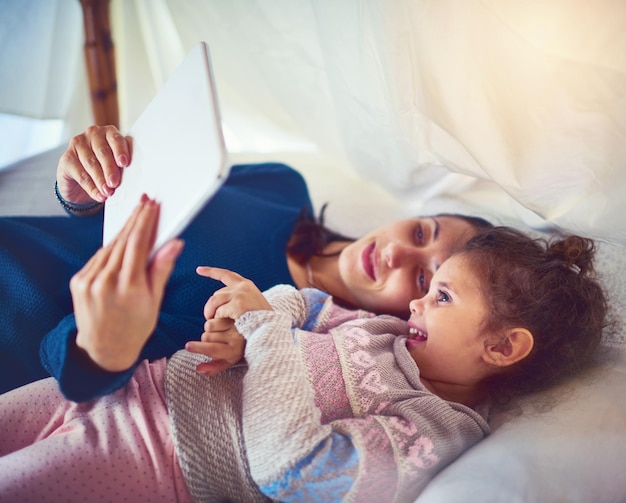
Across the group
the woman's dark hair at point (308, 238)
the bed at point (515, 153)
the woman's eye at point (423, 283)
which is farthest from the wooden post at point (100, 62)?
the woman's eye at point (423, 283)

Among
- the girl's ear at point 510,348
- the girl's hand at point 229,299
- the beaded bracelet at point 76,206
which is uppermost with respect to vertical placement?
the beaded bracelet at point 76,206

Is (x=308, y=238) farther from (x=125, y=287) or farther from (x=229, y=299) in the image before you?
(x=125, y=287)

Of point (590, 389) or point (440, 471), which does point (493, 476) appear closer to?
point (440, 471)

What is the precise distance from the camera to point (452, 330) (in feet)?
2.12

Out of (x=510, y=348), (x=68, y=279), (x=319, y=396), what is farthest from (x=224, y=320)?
(x=510, y=348)

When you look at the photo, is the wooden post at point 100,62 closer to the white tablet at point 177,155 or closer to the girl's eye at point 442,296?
the white tablet at point 177,155

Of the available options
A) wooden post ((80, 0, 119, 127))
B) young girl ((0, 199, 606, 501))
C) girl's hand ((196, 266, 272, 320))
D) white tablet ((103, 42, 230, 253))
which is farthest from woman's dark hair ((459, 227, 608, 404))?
wooden post ((80, 0, 119, 127))

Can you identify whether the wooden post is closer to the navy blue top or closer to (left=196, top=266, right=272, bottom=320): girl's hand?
the navy blue top

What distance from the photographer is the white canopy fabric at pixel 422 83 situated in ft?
1.94

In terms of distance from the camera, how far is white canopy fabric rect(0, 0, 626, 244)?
59 cm

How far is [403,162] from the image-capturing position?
94 cm

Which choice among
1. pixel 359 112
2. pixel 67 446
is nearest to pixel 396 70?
pixel 359 112

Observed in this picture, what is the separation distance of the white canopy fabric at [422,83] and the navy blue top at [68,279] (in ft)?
Answer: 0.89

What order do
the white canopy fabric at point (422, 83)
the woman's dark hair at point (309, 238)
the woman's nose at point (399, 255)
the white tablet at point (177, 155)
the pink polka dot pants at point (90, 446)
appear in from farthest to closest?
the woman's dark hair at point (309, 238) < the woman's nose at point (399, 255) < the white canopy fabric at point (422, 83) < the pink polka dot pants at point (90, 446) < the white tablet at point (177, 155)
